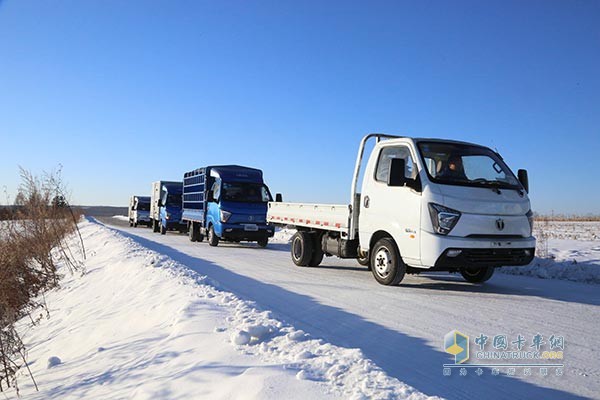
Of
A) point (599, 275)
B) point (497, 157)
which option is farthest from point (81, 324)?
point (599, 275)

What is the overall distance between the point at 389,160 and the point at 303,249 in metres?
3.52

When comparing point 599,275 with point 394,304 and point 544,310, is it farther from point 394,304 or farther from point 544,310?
point 394,304

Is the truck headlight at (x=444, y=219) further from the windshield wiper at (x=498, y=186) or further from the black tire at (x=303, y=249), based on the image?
the black tire at (x=303, y=249)

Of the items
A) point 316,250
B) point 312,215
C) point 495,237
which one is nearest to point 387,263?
point 495,237

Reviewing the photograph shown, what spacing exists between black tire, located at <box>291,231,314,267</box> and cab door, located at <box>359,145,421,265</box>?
98.6 inches

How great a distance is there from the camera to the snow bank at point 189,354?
3.14 m

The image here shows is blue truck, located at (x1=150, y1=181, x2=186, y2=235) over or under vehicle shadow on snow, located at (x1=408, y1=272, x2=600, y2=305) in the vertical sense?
over

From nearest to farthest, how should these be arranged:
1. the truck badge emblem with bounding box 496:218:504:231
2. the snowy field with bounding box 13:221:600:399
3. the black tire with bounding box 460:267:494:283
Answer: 1. the snowy field with bounding box 13:221:600:399
2. the truck badge emblem with bounding box 496:218:504:231
3. the black tire with bounding box 460:267:494:283

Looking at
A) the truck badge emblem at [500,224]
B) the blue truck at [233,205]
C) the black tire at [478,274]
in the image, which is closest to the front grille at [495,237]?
the truck badge emblem at [500,224]

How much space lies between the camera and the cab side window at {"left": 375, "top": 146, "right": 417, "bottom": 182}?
25.5 ft

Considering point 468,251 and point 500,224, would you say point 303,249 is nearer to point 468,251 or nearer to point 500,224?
point 468,251

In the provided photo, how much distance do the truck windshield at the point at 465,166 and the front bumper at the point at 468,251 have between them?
853mm

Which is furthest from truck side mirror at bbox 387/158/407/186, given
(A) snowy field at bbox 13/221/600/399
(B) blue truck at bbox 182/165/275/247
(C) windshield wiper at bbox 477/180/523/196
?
(B) blue truck at bbox 182/165/275/247

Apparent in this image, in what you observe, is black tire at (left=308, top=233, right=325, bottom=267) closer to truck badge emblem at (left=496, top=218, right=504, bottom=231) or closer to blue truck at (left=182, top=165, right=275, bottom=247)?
truck badge emblem at (left=496, top=218, right=504, bottom=231)
